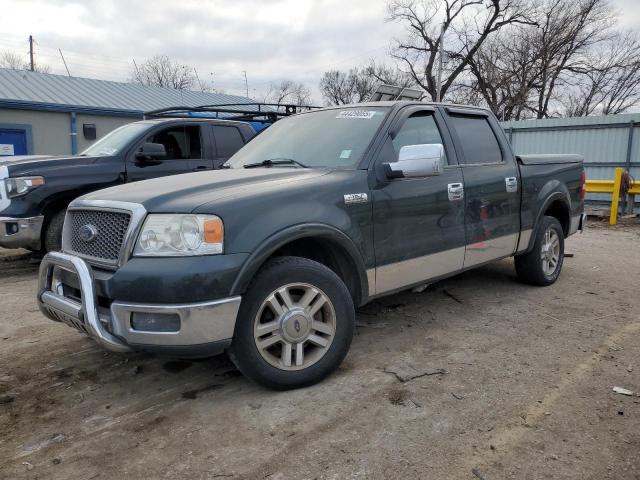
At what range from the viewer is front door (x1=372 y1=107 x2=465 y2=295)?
352cm

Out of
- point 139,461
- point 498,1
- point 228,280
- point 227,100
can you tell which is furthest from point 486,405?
point 498,1

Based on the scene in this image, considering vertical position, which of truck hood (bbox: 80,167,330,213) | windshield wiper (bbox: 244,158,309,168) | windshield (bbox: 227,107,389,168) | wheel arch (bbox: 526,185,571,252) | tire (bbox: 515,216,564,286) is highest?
windshield (bbox: 227,107,389,168)

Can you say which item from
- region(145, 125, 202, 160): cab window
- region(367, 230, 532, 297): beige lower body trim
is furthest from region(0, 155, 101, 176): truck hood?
region(367, 230, 532, 297): beige lower body trim

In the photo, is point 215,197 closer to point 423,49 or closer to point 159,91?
point 159,91

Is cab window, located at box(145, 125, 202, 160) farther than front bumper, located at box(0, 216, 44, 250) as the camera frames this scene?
Yes

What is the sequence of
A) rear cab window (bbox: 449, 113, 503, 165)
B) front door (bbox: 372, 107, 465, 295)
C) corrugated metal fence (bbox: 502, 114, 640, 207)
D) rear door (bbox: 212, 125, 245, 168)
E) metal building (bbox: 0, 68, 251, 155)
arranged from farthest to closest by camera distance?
metal building (bbox: 0, 68, 251, 155) → corrugated metal fence (bbox: 502, 114, 640, 207) → rear door (bbox: 212, 125, 245, 168) → rear cab window (bbox: 449, 113, 503, 165) → front door (bbox: 372, 107, 465, 295)

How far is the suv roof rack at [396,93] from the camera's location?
266 inches

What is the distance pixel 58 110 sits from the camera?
17.7 metres

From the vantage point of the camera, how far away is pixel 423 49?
35344mm

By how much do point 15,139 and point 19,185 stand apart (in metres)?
13.3

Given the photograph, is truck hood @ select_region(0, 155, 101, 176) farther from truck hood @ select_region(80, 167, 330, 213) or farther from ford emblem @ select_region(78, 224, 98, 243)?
ford emblem @ select_region(78, 224, 98, 243)

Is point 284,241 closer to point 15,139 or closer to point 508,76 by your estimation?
point 15,139

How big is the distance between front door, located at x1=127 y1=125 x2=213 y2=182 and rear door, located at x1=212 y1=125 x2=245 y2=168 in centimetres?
17

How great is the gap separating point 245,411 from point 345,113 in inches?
94.0
